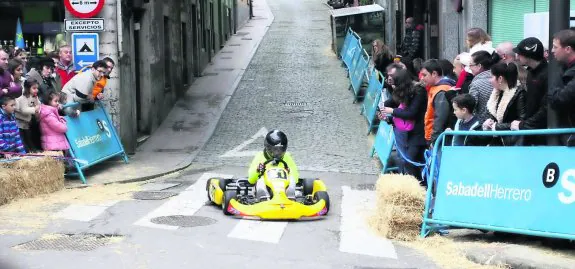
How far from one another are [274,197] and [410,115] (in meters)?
2.90

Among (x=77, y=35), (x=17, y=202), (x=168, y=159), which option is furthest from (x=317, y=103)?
(x=17, y=202)

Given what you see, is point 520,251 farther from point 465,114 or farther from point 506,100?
point 465,114

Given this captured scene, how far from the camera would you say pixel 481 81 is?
1041cm

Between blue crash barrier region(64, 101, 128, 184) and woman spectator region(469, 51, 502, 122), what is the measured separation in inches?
259

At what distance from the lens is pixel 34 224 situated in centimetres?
1020

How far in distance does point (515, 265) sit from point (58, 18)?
12.4 metres

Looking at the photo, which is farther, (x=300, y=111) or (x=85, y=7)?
(x=300, y=111)

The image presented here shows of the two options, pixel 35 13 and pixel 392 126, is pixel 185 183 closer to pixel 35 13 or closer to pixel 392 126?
pixel 392 126

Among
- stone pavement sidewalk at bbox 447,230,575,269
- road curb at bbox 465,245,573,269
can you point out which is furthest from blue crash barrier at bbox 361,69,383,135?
road curb at bbox 465,245,573,269

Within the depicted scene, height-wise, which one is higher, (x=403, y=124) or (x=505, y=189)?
(x=403, y=124)

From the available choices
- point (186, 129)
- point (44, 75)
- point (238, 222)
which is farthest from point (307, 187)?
point (186, 129)

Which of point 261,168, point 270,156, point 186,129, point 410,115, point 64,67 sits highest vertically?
point 64,67

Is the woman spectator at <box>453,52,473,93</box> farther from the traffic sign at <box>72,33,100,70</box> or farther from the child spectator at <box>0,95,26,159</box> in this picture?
the traffic sign at <box>72,33,100,70</box>

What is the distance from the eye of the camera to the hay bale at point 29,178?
11.7 m
